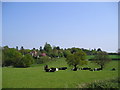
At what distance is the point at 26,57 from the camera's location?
34.3 metres

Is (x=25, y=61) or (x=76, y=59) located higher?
(x=76, y=59)

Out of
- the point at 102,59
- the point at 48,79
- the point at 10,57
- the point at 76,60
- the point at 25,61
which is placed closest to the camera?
the point at 48,79

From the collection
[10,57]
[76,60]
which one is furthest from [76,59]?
[10,57]

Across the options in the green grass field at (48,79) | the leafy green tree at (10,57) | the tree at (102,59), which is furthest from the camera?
the leafy green tree at (10,57)

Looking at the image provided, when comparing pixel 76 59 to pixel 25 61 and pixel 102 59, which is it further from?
pixel 25 61

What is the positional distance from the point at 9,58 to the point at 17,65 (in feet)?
7.88

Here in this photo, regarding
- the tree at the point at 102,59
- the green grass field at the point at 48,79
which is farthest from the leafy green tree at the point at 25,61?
the green grass field at the point at 48,79

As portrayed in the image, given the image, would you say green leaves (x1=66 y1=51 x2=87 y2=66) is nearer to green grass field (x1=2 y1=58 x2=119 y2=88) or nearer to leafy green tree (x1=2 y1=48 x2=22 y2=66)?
green grass field (x1=2 y1=58 x2=119 y2=88)

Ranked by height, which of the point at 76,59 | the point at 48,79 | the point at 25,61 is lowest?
the point at 25,61

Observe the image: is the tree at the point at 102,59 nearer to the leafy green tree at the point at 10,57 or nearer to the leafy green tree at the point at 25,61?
the leafy green tree at the point at 25,61

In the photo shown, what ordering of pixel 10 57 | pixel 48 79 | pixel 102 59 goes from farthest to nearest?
pixel 10 57 → pixel 102 59 → pixel 48 79

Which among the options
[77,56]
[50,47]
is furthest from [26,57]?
[50,47]

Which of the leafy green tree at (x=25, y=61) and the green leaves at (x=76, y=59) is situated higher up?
the green leaves at (x=76, y=59)

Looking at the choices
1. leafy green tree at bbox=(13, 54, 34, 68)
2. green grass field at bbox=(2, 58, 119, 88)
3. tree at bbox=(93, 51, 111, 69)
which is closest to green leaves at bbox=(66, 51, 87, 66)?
tree at bbox=(93, 51, 111, 69)
